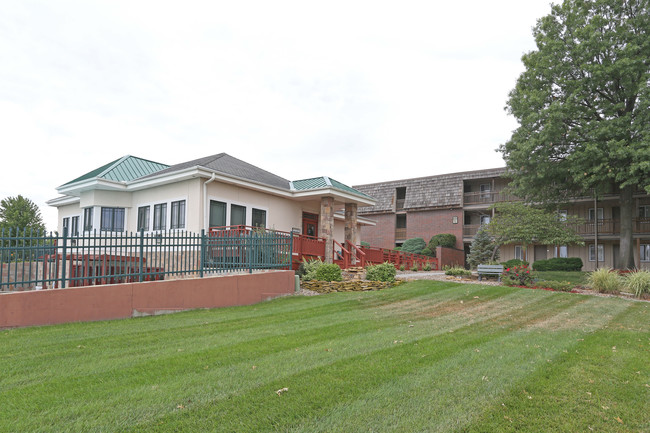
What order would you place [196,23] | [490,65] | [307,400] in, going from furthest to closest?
[490,65] < [196,23] < [307,400]

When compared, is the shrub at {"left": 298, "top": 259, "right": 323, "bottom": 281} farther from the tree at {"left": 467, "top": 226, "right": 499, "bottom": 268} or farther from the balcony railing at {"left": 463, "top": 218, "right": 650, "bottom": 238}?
the balcony railing at {"left": 463, "top": 218, "right": 650, "bottom": 238}

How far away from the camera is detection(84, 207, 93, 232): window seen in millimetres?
18825

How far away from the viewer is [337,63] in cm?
1666

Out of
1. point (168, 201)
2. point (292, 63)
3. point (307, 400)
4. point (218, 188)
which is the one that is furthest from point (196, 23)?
point (307, 400)

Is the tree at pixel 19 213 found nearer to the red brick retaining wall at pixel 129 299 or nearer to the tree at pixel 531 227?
the red brick retaining wall at pixel 129 299

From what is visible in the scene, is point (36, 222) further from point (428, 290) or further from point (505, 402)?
point (505, 402)

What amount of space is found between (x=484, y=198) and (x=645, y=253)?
36.7ft

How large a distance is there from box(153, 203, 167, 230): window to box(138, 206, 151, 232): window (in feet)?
2.03

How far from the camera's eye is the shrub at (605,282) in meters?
13.3

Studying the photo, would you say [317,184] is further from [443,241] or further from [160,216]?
[443,241]

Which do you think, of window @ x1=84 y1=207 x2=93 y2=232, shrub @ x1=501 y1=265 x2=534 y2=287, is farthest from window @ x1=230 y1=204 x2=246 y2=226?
shrub @ x1=501 y1=265 x2=534 y2=287

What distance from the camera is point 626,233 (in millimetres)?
21031

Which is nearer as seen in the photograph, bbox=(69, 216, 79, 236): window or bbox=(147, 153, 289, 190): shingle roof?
bbox=(147, 153, 289, 190): shingle roof

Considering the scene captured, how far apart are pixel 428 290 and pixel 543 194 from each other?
44.8 ft
